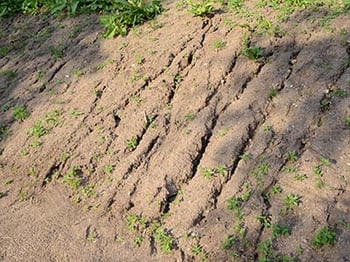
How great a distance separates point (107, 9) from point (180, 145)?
2.64 m

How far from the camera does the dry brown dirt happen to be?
450 cm

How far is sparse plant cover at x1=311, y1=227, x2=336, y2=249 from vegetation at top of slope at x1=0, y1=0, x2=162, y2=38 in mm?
3531

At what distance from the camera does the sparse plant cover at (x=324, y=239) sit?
4133 mm

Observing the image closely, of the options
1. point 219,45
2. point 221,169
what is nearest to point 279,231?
point 221,169

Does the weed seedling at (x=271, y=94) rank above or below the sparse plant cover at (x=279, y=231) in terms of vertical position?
above

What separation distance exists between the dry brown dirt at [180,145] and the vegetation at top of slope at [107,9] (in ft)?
0.48

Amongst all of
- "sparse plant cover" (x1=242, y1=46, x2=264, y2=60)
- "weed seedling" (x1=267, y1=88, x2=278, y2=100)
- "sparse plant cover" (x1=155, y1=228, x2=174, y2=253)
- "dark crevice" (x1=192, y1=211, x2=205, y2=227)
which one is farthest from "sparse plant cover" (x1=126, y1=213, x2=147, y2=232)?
"sparse plant cover" (x1=242, y1=46, x2=264, y2=60)

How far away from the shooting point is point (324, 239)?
4133 mm

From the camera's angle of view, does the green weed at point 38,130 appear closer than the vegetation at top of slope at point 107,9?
Yes

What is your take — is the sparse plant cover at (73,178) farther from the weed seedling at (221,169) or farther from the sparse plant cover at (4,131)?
the weed seedling at (221,169)

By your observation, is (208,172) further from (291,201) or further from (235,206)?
(291,201)

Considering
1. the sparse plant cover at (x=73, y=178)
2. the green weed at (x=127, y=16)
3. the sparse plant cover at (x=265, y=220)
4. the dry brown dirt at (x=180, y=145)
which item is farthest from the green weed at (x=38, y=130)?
the sparse plant cover at (x=265, y=220)

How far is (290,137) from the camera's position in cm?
487

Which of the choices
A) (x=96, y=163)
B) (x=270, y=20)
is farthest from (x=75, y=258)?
(x=270, y=20)
